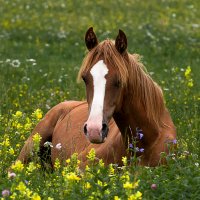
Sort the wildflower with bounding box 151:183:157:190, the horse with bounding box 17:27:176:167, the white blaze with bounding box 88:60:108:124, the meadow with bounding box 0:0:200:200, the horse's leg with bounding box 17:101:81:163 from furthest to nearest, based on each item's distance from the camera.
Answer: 1. the horse's leg with bounding box 17:101:81:163
2. the horse with bounding box 17:27:176:167
3. the white blaze with bounding box 88:60:108:124
4. the meadow with bounding box 0:0:200:200
5. the wildflower with bounding box 151:183:157:190

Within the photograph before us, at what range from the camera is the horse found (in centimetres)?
736

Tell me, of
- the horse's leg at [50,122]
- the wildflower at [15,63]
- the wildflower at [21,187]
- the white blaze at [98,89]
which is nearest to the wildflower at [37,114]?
the white blaze at [98,89]

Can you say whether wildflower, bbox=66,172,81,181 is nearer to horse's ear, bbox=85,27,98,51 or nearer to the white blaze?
the white blaze

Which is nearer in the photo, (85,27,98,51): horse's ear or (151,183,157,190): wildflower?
(151,183,157,190): wildflower

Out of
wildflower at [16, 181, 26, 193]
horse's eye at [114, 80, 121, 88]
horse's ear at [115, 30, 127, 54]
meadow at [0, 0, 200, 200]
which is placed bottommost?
meadow at [0, 0, 200, 200]

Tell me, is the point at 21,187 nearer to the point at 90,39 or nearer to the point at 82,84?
the point at 90,39

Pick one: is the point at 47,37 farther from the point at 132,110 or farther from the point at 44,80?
the point at 132,110

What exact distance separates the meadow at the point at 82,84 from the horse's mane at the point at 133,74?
0.44 metres

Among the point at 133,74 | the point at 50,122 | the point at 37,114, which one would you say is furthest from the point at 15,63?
the point at 133,74

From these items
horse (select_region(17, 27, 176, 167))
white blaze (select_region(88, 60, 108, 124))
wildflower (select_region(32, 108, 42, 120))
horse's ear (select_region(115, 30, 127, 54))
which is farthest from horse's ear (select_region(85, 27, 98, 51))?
wildflower (select_region(32, 108, 42, 120))

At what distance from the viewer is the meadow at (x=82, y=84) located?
6.09 m

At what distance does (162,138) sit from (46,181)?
5.84 ft

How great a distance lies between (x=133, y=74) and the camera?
7.89m

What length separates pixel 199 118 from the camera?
10.4 metres
